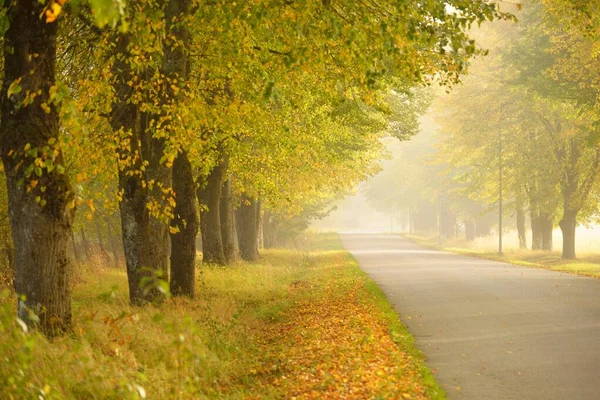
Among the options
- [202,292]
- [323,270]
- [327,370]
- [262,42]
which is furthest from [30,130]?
[323,270]

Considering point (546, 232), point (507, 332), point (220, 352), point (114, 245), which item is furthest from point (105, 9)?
point (546, 232)

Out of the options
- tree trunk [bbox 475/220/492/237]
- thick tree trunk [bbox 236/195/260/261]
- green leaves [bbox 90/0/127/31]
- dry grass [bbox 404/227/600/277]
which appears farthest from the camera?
tree trunk [bbox 475/220/492/237]

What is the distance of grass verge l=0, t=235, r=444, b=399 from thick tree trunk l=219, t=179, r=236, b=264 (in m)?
9.38

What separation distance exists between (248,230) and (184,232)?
53.6ft

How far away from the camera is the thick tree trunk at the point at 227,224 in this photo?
84.9ft

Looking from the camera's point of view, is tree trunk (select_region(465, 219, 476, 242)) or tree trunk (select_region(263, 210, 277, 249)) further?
tree trunk (select_region(465, 219, 476, 242))

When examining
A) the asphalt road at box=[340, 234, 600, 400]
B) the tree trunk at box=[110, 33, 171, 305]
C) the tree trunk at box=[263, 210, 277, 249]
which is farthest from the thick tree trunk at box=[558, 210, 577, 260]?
the tree trunk at box=[110, 33, 171, 305]

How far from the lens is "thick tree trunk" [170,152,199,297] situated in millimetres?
14484

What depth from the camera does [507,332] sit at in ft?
38.7

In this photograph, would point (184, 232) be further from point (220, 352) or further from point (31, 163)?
point (31, 163)

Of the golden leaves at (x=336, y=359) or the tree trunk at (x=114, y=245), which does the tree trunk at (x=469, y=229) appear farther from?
the golden leaves at (x=336, y=359)

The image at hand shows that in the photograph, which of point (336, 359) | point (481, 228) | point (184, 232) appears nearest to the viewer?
Answer: point (336, 359)

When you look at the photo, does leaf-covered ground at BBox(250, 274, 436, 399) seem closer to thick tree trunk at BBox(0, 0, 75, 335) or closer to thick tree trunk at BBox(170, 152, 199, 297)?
thick tree trunk at BBox(170, 152, 199, 297)

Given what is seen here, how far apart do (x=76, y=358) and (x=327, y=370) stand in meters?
3.25
